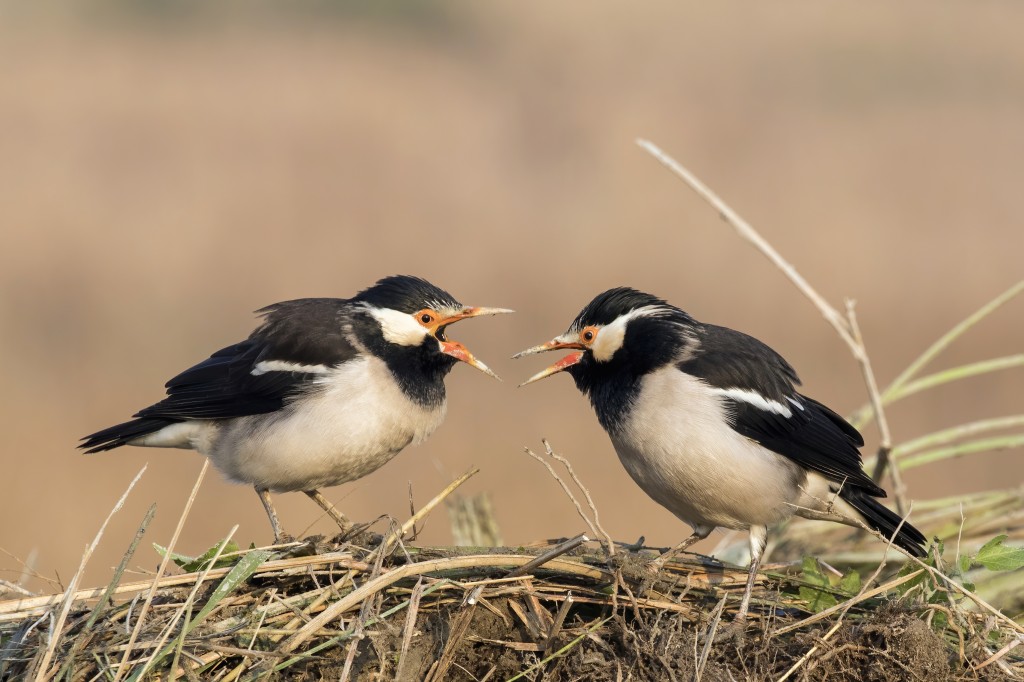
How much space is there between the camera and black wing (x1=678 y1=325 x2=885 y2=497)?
5.17 meters

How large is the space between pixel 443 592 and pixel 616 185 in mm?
13978

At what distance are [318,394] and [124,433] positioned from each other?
51.0 inches

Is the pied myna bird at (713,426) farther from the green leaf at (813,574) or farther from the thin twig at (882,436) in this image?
the green leaf at (813,574)

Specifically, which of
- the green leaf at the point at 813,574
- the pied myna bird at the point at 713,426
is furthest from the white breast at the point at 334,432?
the green leaf at the point at 813,574

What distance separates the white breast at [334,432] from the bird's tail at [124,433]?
61 cm

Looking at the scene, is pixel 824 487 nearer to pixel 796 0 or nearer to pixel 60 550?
pixel 60 550

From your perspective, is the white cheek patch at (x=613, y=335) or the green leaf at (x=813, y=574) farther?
the white cheek patch at (x=613, y=335)

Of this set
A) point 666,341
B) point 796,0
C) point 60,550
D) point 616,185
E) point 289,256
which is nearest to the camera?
point 666,341

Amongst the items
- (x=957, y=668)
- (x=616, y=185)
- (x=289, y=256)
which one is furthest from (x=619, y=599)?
(x=616, y=185)

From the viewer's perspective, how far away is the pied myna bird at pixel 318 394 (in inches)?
215

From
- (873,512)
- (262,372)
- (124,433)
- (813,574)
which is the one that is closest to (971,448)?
(873,512)

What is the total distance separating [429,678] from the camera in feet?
12.7

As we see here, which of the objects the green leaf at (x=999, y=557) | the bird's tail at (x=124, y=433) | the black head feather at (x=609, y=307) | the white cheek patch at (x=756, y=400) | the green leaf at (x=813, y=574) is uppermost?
the black head feather at (x=609, y=307)

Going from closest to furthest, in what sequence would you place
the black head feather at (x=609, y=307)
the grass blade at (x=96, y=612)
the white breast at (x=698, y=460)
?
the grass blade at (x=96, y=612) < the white breast at (x=698, y=460) < the black head feather at (x=609, y=307)
